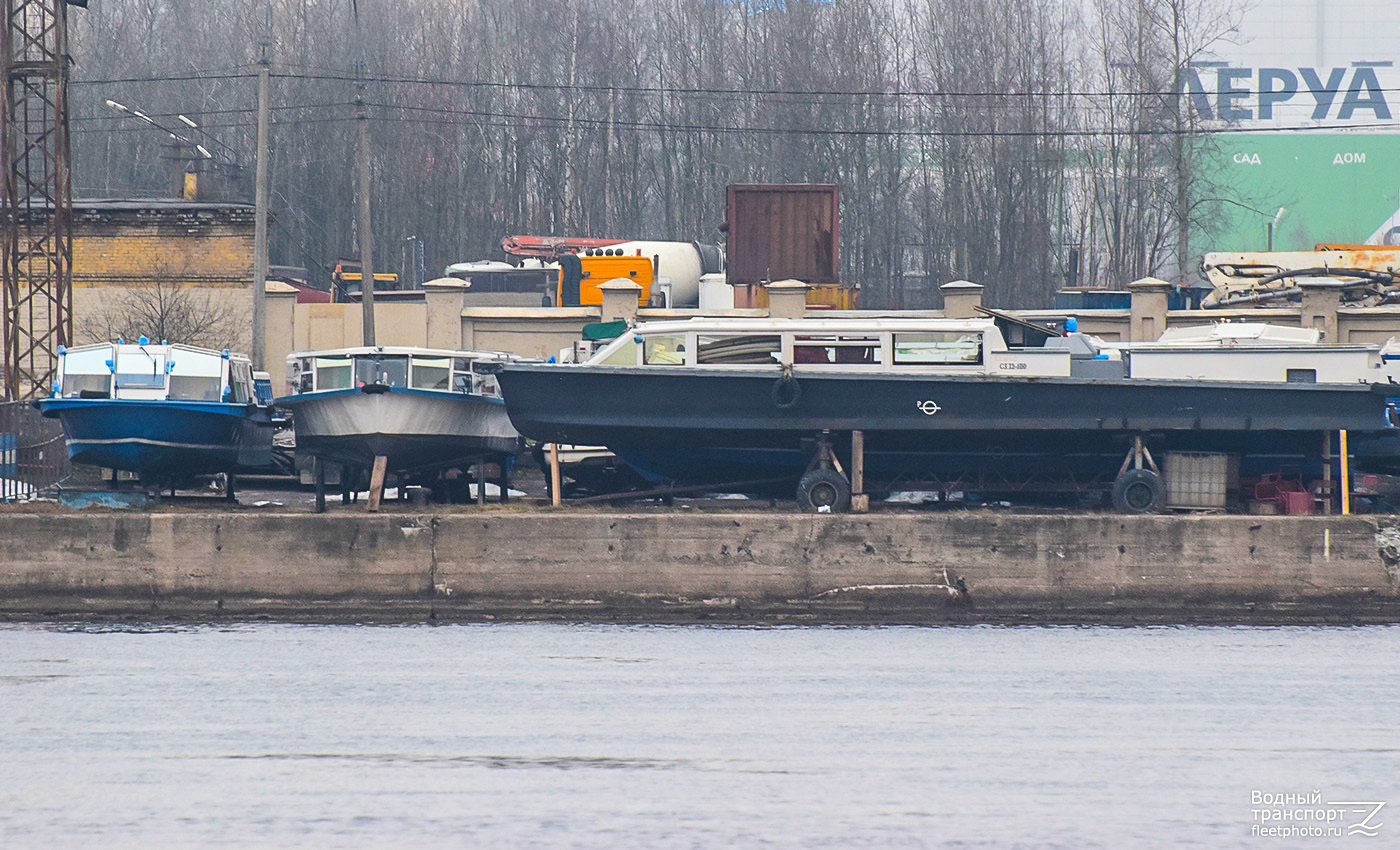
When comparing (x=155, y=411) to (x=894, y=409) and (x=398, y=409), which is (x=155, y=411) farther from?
(x=894, y=409)

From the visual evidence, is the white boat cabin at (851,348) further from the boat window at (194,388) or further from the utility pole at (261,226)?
the utility pole at (261,226)

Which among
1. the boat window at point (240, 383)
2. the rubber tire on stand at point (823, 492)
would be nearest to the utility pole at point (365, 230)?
the boat window at point (240, 383)

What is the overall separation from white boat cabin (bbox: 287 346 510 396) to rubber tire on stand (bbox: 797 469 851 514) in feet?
14.9

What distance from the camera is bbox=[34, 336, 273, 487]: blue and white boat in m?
18.7

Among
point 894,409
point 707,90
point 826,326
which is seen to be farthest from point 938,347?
point 707,90

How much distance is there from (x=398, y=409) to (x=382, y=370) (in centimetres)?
85

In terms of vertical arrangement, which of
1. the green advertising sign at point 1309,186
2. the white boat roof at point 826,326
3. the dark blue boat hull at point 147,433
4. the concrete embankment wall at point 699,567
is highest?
the green advertising sign at point 1309,186

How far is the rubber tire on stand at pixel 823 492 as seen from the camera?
18172 millimetres

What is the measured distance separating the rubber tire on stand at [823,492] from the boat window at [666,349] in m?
2.07

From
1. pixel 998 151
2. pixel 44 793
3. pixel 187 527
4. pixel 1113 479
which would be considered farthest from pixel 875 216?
pixel 44 793

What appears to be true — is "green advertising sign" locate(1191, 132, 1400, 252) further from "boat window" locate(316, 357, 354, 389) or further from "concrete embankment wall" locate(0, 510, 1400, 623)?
"boat window" locate(316, 357, 354, 389)

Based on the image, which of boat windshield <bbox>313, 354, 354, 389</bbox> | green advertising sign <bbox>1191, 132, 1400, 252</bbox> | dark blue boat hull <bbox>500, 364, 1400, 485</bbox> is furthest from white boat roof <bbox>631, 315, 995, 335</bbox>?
green advertising sign <bbox>1191, 132, 1400, 252</bbox>

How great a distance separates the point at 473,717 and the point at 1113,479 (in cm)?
827

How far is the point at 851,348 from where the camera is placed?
61.0 feet
